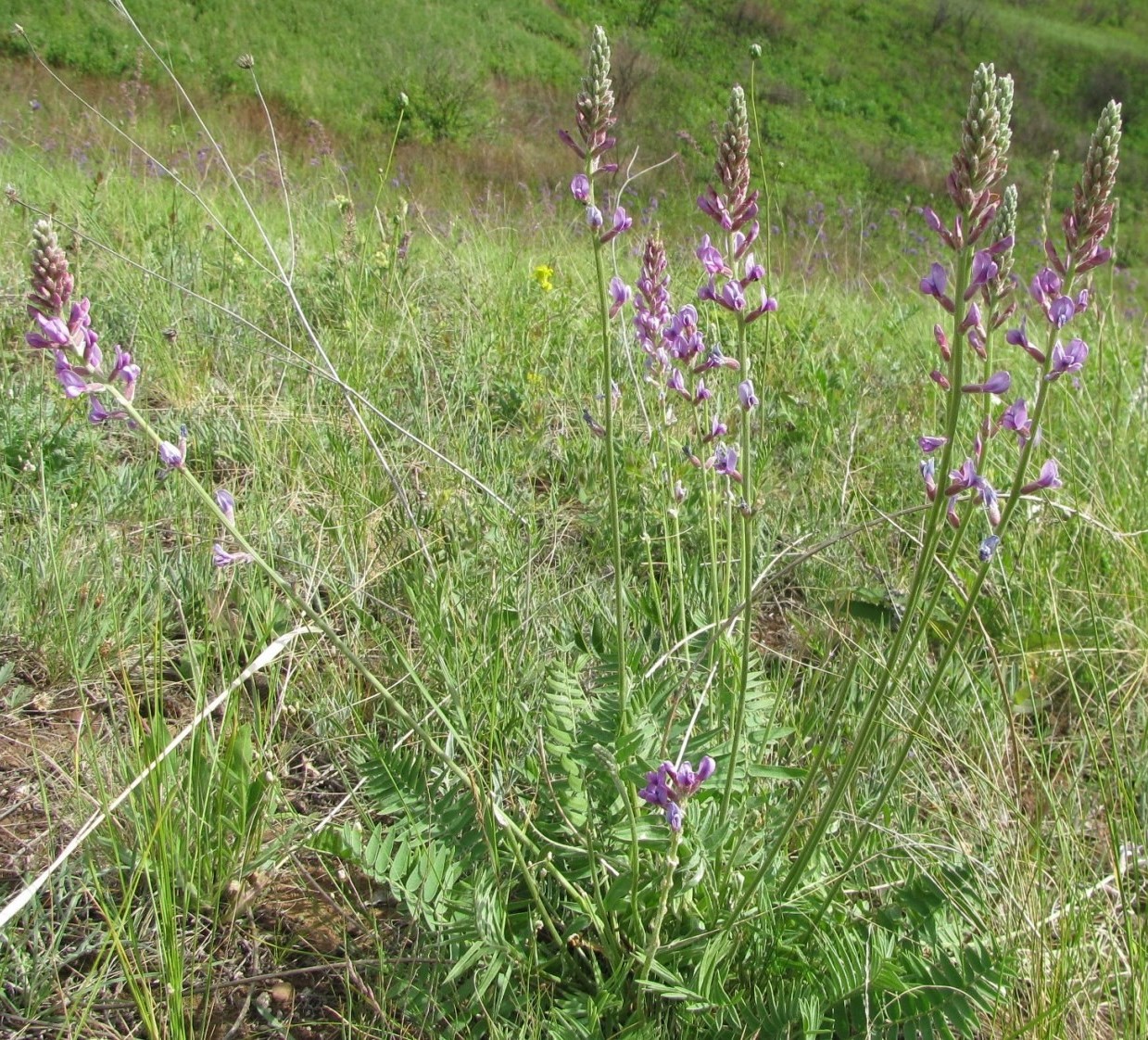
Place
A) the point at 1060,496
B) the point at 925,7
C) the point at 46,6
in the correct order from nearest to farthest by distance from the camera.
→ the point at 1060,496, the point at 46,6, the point at 925,7

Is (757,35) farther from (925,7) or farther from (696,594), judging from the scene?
(696,594)

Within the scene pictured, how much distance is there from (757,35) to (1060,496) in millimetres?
31644

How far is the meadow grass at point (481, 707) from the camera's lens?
122cm

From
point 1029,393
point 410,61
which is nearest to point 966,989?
point 1029,393

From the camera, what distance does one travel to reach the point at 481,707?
63.1 inches

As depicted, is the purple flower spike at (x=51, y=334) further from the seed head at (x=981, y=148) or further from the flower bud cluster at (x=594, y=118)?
the seed head at (x=981, y=148)

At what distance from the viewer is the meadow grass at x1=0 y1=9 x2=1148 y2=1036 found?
1225 millimetres

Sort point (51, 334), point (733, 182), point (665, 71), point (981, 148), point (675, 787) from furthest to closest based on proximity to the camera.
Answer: point (665, 71) < point (733, 182) < point (675, 787) < point (51, 334) < point (981, 148)

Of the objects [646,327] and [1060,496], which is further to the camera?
[1060,496]

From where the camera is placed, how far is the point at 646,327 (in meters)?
1.53

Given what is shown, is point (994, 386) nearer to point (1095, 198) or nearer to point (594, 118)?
point (1095, 198)

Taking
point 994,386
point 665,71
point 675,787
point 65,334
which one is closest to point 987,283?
point 994,386

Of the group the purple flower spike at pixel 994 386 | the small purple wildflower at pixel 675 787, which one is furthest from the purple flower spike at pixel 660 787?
the purple flower spike at pixel 994 386

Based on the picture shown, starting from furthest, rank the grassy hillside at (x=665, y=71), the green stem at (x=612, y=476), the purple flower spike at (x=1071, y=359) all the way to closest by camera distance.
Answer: the grassy hillside at (x=665, y=71) < the green stem at (x=612, y=476) < the purple flower spike at (x=1071, y=359)
